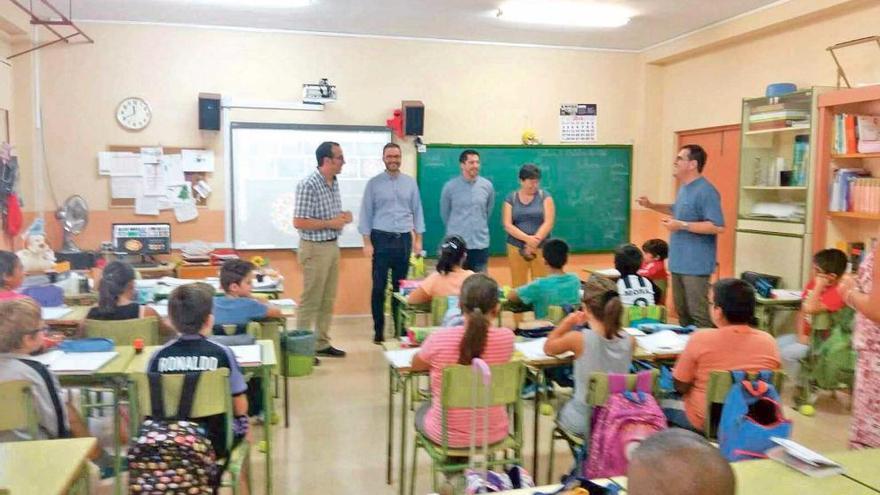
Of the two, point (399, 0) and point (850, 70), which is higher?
point (399, 0)

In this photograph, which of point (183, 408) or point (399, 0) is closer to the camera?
point (183, 408)

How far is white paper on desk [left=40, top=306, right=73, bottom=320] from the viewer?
152 inches

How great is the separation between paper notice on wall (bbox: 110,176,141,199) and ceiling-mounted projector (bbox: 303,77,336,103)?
1.79 m

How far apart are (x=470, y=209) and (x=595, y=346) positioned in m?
3.59

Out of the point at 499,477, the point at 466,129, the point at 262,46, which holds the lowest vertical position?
the point at 499,477

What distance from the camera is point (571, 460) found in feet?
12.5

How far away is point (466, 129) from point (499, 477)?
18.9ft

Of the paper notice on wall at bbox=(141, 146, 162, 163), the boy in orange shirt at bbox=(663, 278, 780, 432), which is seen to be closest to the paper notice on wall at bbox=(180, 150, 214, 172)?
the paper notice on wall at bbox=(141, 146, 162, 163)

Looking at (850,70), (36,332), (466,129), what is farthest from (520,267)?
(36,332)

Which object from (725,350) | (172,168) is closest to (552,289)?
(725,350)

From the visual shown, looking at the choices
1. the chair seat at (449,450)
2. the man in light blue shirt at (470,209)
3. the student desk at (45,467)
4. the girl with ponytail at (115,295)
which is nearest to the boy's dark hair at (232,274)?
the girl with ponytail at (115,295)

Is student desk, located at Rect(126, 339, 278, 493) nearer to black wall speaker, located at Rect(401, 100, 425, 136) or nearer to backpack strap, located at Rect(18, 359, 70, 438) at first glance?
backpack strap, located at Rect(18, 359, 70, 438)

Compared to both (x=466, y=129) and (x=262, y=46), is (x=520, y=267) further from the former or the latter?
(x=262, y=46)

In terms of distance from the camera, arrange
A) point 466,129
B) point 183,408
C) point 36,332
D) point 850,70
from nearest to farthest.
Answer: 1. point 183,408
2. point 36,332
3. point 850,70
4. point 466,129
